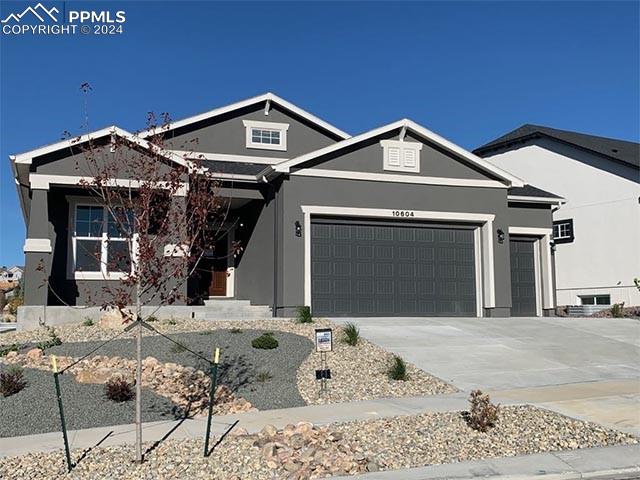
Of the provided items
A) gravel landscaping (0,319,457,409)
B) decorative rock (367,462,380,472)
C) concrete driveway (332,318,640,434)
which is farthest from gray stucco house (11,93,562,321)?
decorative rock (367,462,380,472)

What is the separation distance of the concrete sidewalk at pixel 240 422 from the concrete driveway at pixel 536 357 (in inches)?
58.0

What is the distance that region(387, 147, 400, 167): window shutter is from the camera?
19395 millimetres

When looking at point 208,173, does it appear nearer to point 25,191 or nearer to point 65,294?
point 65,294

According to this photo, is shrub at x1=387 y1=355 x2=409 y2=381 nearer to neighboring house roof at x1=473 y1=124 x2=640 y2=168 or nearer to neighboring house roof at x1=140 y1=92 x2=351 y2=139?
neighboring house roof at x1=140 y1=92 x2=351 y2=139

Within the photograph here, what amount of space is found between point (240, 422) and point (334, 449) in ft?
6.94

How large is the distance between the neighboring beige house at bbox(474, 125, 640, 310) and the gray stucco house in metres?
5.71

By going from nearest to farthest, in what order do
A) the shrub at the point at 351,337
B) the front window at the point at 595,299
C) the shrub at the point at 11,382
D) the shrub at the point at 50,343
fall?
the shrub at the point at 11,382, the shrub at the point at 50,343, the shrub at the point at 351,337, the front window at the point at 595,299

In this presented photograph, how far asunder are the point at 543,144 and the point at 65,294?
21.7m

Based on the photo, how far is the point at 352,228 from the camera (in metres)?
18.9

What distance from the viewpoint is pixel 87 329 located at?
14727mm

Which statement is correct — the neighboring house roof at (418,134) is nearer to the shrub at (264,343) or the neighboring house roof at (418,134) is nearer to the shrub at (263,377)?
the shrub at (264,343)

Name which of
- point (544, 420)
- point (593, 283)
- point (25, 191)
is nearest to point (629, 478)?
point (544, 420)

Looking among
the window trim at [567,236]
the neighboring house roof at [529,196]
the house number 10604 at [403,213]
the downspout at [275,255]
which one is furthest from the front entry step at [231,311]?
the window trim at [567,236]

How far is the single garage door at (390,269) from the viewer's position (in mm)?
18438
